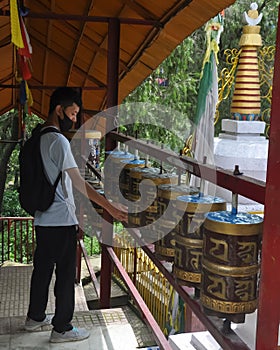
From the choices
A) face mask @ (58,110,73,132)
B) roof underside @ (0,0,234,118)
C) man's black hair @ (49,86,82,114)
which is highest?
roof underside @ (0,0,234,118)

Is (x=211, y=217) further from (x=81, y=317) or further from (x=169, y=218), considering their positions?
(x=81, y=317)

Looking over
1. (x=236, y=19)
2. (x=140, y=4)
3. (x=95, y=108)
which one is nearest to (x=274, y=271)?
(x=140, y=4)

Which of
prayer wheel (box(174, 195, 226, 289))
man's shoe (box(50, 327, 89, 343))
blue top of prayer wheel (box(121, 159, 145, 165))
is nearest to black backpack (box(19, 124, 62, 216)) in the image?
blue top of prayer wheel (box(121, 159, 145, 165))

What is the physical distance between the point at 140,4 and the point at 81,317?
2.16 meters

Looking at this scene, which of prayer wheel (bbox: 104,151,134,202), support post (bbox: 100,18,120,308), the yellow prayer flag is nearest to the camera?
the yellow prayer flag

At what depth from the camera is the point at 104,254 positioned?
13.1ft

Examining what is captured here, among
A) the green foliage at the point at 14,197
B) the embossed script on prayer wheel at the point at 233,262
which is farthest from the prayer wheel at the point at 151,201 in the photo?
the green foliage at the point at 14,197

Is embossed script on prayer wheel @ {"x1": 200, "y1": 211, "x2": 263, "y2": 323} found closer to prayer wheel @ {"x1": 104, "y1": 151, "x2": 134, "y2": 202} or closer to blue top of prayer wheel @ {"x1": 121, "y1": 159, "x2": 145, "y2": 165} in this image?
blue top of prayer wheel @ {"x1": 121, "y1": 159, "x2": 145, "y2": 165}

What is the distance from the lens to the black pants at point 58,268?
9.04 feet

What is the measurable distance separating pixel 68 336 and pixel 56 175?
3.30 feet

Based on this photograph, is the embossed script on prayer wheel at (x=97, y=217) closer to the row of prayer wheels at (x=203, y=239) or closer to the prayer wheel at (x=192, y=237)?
the row of prayer wheels at (x=203, y=239)

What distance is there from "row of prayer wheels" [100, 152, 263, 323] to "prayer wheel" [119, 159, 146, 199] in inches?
7.9

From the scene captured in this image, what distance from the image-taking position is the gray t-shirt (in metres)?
2.52

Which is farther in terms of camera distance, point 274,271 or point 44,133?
point 44,133
